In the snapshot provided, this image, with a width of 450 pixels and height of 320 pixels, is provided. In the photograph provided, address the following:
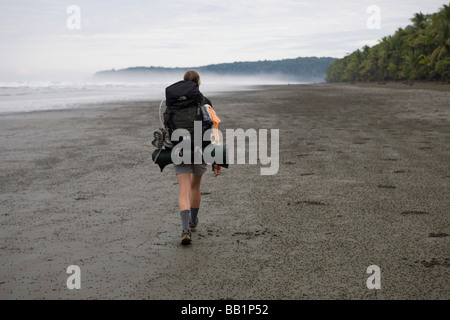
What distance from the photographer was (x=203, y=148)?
4.72 m

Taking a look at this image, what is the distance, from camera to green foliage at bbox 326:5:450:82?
49.3 m

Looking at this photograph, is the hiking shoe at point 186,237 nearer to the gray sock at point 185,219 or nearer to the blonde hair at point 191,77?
the gray sock at point 185,219

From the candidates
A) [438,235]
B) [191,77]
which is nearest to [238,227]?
[191,77]

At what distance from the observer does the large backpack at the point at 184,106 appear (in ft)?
14.8

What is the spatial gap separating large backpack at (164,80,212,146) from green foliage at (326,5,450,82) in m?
48.8

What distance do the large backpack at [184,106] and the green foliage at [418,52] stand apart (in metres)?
48.8

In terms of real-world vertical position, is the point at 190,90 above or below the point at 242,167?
above

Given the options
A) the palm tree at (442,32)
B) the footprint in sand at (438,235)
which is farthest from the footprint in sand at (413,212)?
the palm tree at (442,32)

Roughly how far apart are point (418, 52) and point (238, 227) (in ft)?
214

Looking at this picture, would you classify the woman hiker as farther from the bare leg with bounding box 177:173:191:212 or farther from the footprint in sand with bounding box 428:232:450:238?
the footprint in sand with bounding box 428:232:450:238
